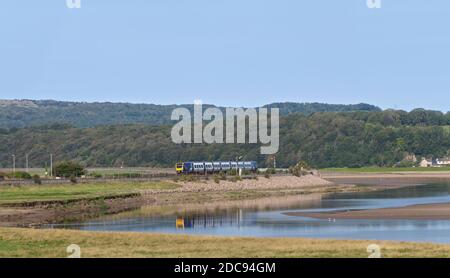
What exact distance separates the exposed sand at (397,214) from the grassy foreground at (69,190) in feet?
82.2

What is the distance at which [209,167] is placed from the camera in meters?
168

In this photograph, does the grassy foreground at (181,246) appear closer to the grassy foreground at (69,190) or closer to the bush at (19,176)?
the grassy foreground at (69,190)

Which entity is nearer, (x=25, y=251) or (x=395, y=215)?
(x=25, y=251)

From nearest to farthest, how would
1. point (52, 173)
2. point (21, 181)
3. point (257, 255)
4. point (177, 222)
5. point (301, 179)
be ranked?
point (257, 255) < point (177, 222) < point (21, 181) < point (52, 173) < point (301, 179)

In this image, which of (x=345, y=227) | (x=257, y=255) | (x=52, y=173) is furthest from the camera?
(x=52, y=173)

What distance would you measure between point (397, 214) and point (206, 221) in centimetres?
1831

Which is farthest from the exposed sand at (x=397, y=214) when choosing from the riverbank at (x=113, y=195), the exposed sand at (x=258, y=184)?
the exposed sand at (x=258, y=184)

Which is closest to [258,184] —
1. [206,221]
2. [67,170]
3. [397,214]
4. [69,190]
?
[67,170]

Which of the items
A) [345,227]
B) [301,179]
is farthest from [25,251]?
[301,179]

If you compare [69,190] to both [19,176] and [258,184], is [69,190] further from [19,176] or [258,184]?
[258,184]

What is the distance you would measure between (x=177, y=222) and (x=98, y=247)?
29053 mm
